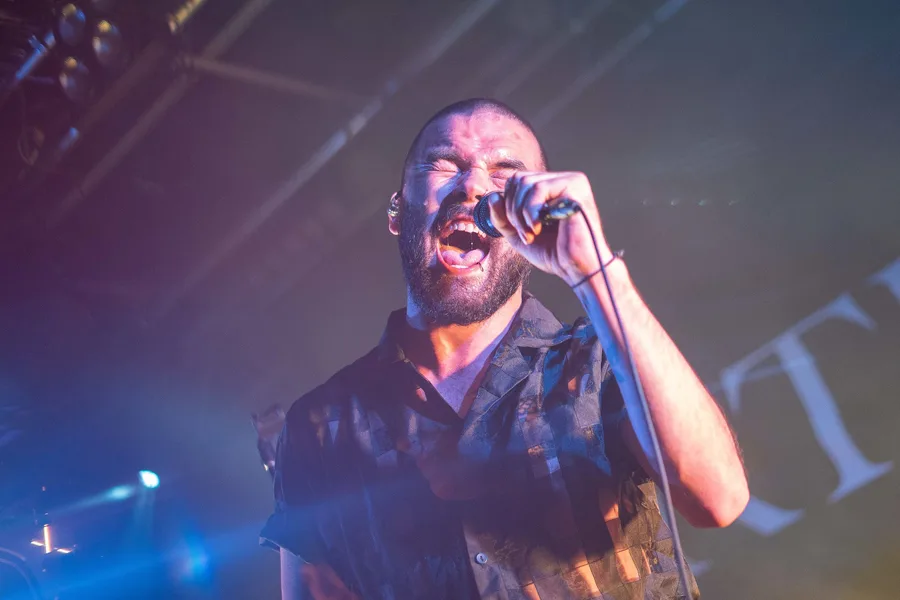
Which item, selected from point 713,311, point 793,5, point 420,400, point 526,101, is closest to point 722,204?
point 713,311

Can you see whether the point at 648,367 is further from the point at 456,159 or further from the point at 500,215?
the point at 456,159

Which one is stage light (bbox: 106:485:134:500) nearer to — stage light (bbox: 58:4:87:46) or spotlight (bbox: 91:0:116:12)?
stage light (bbox: 58:4:87:46)

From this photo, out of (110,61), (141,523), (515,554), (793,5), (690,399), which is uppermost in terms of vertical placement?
(110,61)

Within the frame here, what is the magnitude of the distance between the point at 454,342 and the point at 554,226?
0.74 meters

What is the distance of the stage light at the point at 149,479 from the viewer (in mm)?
3348

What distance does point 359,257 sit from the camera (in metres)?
3.14

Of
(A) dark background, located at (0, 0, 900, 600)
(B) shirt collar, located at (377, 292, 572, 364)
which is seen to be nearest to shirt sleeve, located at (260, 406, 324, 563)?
(B) shirt collar, located at (377, 292, 572, 364)

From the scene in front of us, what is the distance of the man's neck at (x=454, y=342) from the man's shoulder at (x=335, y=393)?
5.5 inches

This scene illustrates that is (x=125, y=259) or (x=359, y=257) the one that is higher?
(x=125, y=259)

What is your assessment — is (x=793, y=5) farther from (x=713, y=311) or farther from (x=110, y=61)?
(x=110, y=61)

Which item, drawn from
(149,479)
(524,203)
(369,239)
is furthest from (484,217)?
(149,479)

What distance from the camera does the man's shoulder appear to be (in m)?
1.84

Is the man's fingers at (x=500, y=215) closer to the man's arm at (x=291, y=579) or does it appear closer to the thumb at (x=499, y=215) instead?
the thumb at (x=499, y=215)

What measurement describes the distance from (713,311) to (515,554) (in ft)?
5.12
